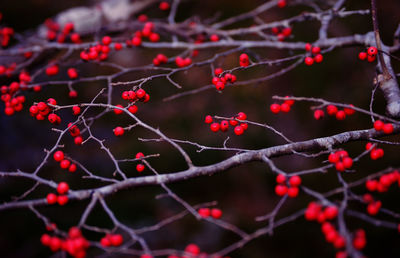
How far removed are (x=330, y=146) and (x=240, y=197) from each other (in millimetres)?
3406

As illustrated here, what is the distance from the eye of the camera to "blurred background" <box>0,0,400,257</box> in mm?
4492

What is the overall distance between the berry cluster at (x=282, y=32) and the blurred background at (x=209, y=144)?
148 cm

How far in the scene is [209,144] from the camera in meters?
5.82

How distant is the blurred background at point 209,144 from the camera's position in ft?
14.7

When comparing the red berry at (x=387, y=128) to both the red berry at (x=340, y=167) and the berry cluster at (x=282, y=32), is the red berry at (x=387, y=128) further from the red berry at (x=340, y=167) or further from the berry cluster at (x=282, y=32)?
the berry cluster at (x=282, y=32)

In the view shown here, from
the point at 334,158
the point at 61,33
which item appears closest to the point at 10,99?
the point at 61,33

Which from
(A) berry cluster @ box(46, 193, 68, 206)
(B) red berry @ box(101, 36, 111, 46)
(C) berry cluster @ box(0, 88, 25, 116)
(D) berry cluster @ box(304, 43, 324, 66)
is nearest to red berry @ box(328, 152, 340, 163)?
(D) berry cluster @ box(304, 43, 324, 66)

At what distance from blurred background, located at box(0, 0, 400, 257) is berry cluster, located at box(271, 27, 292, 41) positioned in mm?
1476

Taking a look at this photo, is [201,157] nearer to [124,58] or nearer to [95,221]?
[95,221]

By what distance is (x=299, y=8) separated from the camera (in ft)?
23.2

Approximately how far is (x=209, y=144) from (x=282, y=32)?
272cm

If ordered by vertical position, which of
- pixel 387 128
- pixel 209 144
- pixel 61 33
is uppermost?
pixel 61 33

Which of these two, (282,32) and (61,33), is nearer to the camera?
(282,32)

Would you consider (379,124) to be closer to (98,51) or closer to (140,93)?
(140,93)
